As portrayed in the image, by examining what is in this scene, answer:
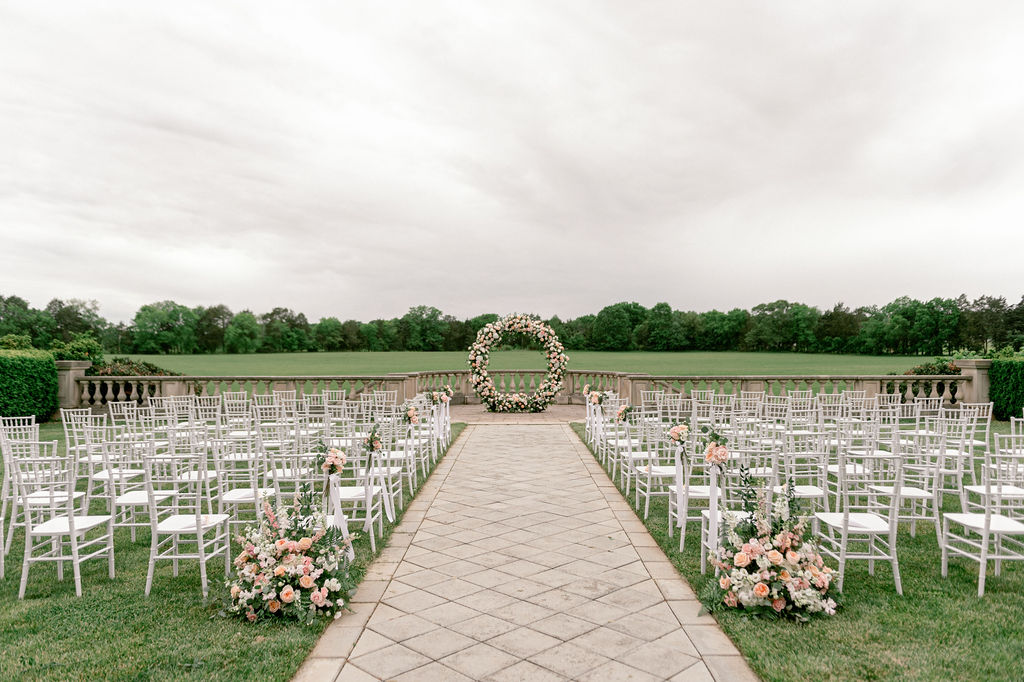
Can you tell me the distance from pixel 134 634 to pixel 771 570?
4495 mm

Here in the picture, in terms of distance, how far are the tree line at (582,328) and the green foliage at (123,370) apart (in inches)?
1889

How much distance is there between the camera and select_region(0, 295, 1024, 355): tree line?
68500 millimetres

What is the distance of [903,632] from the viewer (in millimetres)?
3756

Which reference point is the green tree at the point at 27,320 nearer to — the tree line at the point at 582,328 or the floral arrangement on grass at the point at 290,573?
the tree line at the point at 582,328

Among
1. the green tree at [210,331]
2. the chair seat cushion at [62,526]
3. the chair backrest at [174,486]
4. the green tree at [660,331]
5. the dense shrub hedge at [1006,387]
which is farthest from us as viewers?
the green tree at [660,331]

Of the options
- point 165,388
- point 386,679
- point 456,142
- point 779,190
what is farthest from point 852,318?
point 386,679

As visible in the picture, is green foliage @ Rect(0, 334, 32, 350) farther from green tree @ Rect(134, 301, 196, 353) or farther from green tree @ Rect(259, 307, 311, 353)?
green tree @ Rect(259, 307, 311, 353)

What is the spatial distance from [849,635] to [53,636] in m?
5.37

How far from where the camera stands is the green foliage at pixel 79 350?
54.7 ft

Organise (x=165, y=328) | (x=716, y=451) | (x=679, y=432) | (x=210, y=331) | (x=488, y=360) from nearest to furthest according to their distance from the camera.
A: (x=716, y=451)
(x=679, y=432)
(x=488, y=360)
(x=165, y=328)
(x=210, y=331)

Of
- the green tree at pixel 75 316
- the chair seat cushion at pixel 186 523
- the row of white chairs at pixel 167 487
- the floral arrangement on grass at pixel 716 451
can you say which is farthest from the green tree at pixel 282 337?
the floral arrangement on grass at pixel 716 451

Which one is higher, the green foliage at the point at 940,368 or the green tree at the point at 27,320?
the green tree at the point at 27,320

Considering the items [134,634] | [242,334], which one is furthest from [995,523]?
[242,334]

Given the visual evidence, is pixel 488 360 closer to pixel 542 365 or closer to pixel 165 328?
pixel 542 365
